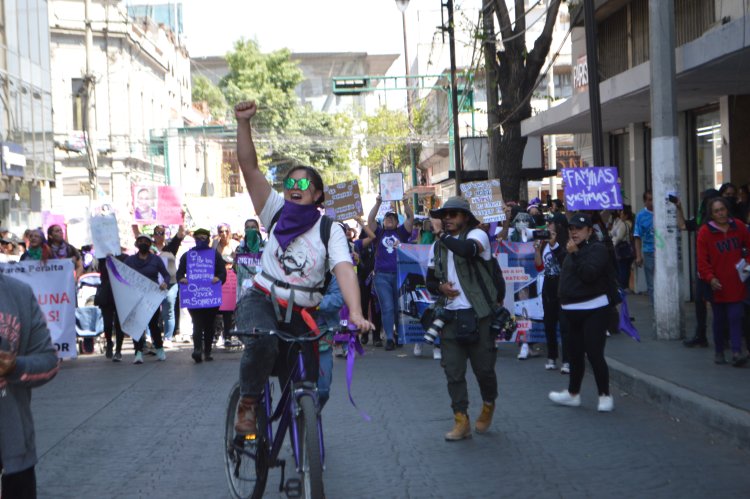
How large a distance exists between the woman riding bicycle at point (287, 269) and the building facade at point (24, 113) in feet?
76.7

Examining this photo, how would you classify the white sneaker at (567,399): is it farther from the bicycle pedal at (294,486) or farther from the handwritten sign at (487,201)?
the handwritten sign at (487,201)

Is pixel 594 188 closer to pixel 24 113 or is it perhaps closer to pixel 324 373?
pixel 324 373

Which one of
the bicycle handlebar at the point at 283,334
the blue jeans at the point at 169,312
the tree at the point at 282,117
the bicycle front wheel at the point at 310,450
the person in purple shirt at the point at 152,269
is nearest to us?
the bicycle front wheel at the point at 310,450

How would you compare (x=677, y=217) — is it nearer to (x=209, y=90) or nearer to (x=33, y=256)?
(x=33, y=256)

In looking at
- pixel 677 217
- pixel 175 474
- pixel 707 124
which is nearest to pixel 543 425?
pixel 175 474

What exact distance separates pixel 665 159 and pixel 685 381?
13.8 feet

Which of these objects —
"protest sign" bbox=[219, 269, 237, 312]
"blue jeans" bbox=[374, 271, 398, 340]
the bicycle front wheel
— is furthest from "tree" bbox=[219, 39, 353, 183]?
the bicycle front wheel

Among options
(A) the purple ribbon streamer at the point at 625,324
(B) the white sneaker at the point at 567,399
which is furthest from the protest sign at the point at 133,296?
(B) the white sneaker at the point at 567,399

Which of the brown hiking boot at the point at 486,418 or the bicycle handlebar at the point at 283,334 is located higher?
the bicycle handlebar at the point at 283,334

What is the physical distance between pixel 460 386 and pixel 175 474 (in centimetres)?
227

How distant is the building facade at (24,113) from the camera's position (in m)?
29.6

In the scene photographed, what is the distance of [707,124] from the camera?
1964 centimetres

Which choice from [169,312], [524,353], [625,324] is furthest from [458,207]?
[169,312]

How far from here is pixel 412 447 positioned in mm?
8070
